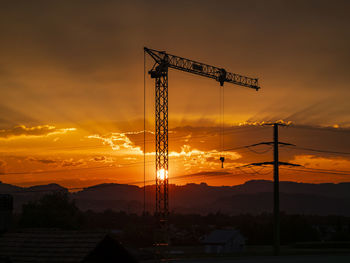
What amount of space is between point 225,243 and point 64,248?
254 ft

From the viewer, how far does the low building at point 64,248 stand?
1568 cm

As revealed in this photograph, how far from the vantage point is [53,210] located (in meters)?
77.9

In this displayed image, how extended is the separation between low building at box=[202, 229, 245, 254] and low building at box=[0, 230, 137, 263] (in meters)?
75.8

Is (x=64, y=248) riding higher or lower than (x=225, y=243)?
higher

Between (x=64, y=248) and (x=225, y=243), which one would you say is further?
(x=225, y=243)

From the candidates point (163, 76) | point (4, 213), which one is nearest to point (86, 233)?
point (4, 213)

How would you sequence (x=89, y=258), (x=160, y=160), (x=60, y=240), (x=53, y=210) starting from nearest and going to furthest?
(x=89, y=258)
(x=60, y=240)
(x=53, y=210)
(x=160, y=160)

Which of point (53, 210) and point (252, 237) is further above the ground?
point (53, 210)

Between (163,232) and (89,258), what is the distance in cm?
6361

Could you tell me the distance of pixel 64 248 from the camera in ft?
53.4

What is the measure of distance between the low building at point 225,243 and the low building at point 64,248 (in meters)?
75.8

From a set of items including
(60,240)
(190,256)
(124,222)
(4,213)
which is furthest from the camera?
(124,222)

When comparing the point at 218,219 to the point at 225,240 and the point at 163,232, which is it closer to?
the point at 225,240

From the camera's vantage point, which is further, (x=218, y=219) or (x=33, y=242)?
(x=218, y=219)
